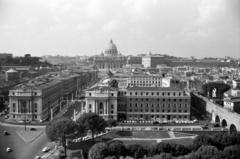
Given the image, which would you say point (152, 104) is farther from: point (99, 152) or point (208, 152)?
point (99, 152)

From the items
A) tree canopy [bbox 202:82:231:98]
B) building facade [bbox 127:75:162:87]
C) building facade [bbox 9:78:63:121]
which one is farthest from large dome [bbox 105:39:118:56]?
building facade [bbox 9:78:63:121]

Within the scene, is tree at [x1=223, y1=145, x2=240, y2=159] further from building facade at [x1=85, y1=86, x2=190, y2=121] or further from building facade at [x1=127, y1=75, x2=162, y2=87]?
building facade at [x1=127, y1=75, x2=162, y2=87]

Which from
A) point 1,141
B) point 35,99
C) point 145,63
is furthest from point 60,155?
point 145,63

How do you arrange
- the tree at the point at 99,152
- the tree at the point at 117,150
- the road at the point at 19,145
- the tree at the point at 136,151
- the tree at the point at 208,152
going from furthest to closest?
the road at the point at 19,145 → the tree at the point at 136,151 → the tree at the point at 117,150 → the tree at the point at 99,152 → the tree at the point at 208,152

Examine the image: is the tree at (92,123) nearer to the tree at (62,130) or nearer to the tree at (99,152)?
the tree at (62,130)

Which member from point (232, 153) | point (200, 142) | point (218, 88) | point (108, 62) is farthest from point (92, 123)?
point (108, 62)

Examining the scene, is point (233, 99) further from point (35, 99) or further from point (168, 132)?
point (35, 99)

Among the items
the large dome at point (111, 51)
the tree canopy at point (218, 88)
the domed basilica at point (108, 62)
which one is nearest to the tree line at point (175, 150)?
the tree canopy at point (218, 88)

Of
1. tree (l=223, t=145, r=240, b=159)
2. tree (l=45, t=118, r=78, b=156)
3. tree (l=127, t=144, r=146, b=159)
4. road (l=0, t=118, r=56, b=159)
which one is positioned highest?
tree (l=45, t=118, r=78, b=156)
